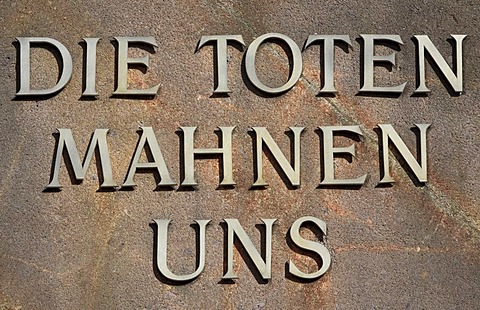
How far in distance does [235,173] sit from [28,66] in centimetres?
109

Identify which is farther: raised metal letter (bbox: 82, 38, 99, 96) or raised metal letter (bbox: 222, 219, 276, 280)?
raised metal letter (bbox: 82, 38, 99, 96)

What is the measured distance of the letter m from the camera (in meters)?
3.59

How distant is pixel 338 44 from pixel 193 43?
68 centimetres

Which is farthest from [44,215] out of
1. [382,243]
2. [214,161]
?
[382,243]

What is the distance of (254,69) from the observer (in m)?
3.67

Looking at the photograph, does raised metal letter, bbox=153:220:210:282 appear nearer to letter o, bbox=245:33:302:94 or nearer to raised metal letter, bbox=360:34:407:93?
letter o, bbox=245:33:302:94

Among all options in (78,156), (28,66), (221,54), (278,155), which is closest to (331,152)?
(278,155)

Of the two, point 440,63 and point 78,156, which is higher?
point 440,63

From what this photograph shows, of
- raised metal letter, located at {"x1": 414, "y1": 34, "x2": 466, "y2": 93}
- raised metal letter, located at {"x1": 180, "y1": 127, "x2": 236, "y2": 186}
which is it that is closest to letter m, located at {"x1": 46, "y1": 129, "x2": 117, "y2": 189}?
raised metal letter, located at {"x1": 180, "y1": 127, "x2": 236, "y2": 186}

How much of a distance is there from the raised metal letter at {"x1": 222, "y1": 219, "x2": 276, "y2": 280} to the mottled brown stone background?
35 mm

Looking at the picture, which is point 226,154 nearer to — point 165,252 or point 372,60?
point 165,252

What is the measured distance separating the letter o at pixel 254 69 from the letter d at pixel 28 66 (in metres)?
0.84

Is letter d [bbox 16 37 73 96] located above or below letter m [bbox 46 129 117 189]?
above

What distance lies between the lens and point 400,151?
3615 millimetres
